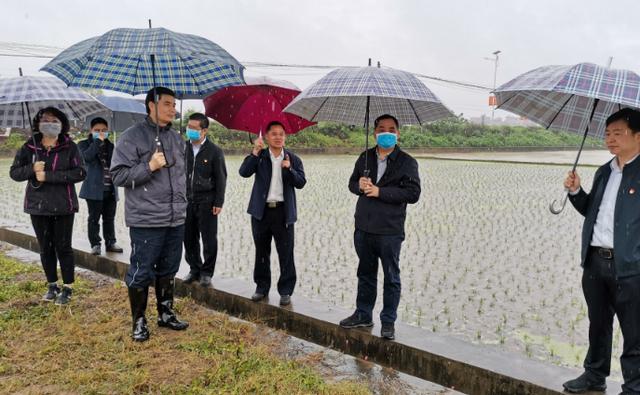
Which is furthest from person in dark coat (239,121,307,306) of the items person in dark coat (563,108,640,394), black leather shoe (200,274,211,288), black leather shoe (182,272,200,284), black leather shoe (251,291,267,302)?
person in dark coat (563,108,640,394)

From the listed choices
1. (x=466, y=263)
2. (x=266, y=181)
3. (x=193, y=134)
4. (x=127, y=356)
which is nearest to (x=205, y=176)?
(x=193, y=134)

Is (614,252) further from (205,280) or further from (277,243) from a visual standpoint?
(205,280)

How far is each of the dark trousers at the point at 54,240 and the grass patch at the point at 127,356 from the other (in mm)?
316

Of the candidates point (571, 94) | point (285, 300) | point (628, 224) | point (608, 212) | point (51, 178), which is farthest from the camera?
point (285, 300)

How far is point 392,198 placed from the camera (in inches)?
131

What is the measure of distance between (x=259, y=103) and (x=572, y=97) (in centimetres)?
235

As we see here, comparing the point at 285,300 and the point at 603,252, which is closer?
the point at 603,252

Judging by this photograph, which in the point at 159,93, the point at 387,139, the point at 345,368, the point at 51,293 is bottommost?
the point at 345,368

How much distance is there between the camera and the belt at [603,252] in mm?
2572

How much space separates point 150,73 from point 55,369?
212 centimetres

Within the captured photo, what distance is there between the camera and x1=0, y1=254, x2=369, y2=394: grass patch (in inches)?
112

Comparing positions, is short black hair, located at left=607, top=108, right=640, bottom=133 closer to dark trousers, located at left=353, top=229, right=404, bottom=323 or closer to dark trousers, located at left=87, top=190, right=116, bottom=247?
dark trousers, located at left=353, top=229, right=404, bottom=323

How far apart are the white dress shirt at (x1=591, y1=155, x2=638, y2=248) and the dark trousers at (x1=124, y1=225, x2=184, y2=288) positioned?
269 cm

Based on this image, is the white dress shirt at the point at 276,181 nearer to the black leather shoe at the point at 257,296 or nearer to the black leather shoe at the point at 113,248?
the black leather shoe at the point at 257,296
